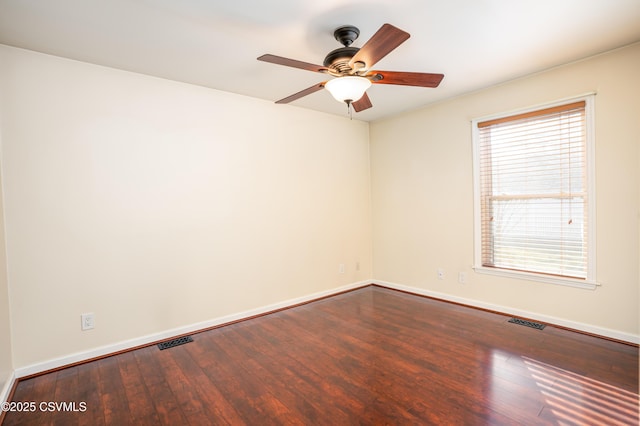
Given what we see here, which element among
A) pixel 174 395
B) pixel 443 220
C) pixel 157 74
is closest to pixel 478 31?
pixel 443 220

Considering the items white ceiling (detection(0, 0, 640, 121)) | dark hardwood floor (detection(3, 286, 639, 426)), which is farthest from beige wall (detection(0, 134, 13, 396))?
white ceiling (detection(0, 0, 640, 121))

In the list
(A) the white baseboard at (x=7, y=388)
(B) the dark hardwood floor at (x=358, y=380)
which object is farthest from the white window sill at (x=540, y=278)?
(A) the white baseboard at (x=7, y=388)

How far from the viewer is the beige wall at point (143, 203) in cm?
242

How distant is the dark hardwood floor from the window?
642 mm

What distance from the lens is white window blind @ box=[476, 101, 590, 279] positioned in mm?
2957

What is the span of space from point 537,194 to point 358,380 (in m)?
2.52

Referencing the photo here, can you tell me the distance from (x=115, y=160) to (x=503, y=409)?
132 inches

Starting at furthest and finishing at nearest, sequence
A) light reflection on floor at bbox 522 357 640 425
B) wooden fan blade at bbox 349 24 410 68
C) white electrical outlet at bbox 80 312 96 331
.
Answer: white electrical outlet at bbox 80 312 96 331 → light reflection on floor at bbox 522 357 640 425 → wooden fan blade at bbox 349 24 410 68

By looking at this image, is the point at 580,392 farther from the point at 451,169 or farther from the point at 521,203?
the point at 451,169

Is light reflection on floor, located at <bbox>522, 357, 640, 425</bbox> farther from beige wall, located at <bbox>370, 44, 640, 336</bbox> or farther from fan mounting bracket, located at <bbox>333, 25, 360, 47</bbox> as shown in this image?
fan mounting bracket, located at <bbox>333, 25, 360, 47</bbox>

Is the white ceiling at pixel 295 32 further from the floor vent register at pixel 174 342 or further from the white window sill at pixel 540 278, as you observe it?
the floor vent register at pixel 174 342

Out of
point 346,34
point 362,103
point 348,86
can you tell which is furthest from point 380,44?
point 362,103

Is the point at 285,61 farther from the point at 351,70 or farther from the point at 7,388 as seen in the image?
the point at 7,388

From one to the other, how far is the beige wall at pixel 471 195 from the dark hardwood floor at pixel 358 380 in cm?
36
